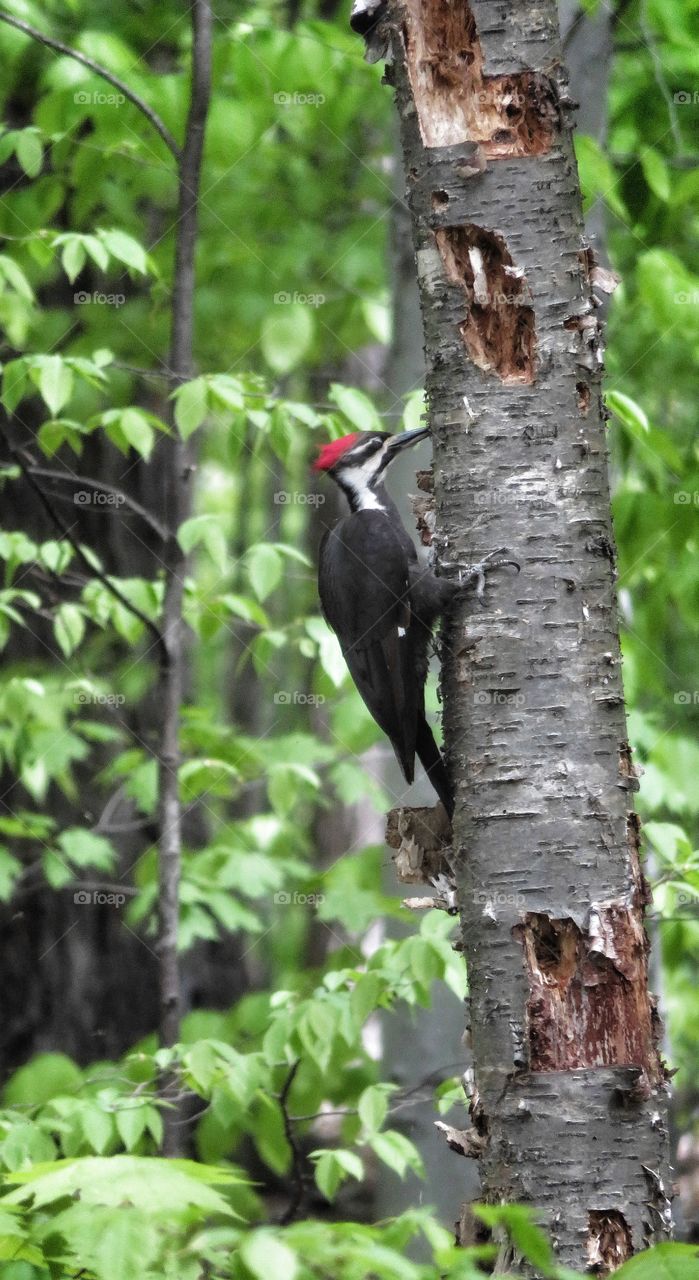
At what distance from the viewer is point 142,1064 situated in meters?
2.61

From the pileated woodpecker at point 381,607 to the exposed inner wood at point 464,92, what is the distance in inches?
35.7

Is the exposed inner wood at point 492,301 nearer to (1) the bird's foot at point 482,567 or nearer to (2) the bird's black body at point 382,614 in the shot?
(1) the bird's foot at point 482,567

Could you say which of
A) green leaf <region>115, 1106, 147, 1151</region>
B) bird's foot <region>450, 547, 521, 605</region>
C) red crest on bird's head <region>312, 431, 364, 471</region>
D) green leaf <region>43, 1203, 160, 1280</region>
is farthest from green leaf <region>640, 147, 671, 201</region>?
green leaf <region>43, 1203, 160, 1280</region>

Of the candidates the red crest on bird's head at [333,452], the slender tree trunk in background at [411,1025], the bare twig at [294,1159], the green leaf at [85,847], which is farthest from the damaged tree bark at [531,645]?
the green leaf at [85,847]

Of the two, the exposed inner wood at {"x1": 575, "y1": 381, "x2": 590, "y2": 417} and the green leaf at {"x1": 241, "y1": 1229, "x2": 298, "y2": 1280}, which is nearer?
the green leaf at {"x1": 241, "y1": 1229, "x2": 298, "y2": 1280}

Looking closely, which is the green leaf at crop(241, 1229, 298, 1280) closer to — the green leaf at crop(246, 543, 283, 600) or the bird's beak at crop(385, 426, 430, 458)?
the green leaf at crop(246, 543, 283, 600)

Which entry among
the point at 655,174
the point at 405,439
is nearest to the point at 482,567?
the point at 405,439

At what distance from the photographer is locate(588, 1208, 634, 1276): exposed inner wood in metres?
1.43

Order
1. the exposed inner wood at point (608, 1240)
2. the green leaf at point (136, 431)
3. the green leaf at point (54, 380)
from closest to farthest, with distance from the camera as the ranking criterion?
the exposed inner wood at point (608, 1240) < the green leaf at point (54, 380) < the green leaf at point (136, 431)

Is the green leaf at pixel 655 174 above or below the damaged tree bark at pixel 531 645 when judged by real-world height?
above

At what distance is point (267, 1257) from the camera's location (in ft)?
2.65

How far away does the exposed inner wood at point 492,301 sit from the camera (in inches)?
67.2

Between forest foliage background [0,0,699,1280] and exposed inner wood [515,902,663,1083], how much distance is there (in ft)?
0.89

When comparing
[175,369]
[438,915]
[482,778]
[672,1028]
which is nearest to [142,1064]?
[438,915]
